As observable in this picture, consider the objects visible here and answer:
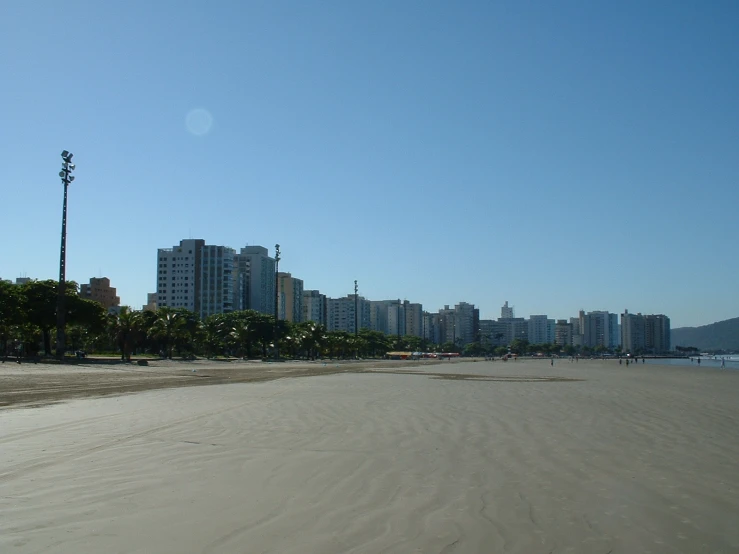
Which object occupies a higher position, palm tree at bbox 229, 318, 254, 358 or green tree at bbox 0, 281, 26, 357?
green tree at bbox 0, 281, 26, 357

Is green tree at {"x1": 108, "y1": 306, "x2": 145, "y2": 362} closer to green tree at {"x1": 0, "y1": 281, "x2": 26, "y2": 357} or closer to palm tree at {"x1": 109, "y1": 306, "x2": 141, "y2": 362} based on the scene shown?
palm tree at {"x1": 109, "y1": 306, "x2": 141, "y2": 362}

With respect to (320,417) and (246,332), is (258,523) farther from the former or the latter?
(246,332)

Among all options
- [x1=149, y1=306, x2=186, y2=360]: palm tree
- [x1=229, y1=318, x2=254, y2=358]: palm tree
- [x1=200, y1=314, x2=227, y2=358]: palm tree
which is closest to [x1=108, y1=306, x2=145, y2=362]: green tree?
[x1=149, y1=306, x2=186, y2=360]: palm tree

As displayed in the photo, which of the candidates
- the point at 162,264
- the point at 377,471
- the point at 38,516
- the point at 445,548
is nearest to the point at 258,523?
the point at 445,548

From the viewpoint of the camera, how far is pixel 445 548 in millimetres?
5215

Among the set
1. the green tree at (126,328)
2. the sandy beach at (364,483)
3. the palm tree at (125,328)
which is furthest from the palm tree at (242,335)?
the sandy beach at (364,483)

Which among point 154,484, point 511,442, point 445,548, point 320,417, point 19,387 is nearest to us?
point 445,548

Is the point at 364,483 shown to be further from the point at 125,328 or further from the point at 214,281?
the point at 214,281

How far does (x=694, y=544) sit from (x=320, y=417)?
1008 centimetres

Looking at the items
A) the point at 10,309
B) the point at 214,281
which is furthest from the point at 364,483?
the point at 214,281

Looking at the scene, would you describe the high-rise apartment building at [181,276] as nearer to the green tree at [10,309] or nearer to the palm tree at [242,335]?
the palm tree at [242,335]

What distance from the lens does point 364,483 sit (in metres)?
7.62

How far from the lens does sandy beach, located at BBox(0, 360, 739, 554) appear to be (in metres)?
5.51

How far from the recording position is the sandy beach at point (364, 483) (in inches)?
217
